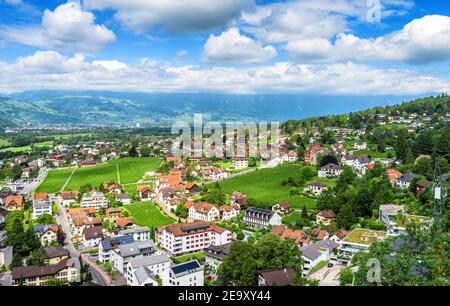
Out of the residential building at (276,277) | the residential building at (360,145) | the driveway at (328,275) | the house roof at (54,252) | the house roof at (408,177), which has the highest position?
the residential building at (360,145)

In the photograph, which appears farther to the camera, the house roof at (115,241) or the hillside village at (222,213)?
the house roof at (115,241)

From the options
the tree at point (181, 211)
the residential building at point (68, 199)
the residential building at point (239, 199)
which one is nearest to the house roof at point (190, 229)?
the tree at point (181, 211)

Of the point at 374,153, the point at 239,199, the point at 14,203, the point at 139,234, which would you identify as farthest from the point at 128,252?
the point at 374,153

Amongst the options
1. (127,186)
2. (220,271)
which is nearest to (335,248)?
(220,271)

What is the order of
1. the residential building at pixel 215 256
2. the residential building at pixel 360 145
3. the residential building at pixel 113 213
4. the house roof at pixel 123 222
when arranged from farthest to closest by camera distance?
the residential building at pixel 360 145 < the residential building at pixel 113 213 < the house roof at pixel 123 222 < the residential building at pixel 215 256

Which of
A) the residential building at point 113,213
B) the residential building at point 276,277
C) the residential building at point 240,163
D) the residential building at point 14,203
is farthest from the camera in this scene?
the residential building at point 240,163

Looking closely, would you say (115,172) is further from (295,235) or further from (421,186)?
(421,186)

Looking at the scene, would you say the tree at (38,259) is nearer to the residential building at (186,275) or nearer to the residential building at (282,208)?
the residential building at (186,275)
